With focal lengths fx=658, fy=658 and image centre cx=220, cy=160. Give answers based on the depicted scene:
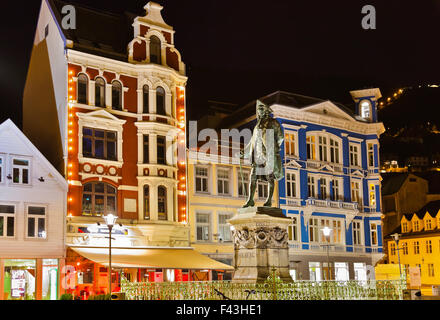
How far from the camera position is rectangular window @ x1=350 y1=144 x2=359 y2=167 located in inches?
2019

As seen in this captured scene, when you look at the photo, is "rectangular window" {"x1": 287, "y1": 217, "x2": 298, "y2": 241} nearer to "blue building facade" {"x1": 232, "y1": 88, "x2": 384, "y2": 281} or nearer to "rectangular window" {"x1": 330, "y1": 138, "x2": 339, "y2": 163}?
"blue building facade" {"x1": 232, "y1": 88, "x2": 384, "y2": 281}

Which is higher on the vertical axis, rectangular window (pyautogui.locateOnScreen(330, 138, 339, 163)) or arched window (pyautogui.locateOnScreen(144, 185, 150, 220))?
rectangular window (pyautogui.locateOnScreen(330, 138, 339, 163))

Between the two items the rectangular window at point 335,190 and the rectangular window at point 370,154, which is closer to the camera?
the rectangular window at point 335,190

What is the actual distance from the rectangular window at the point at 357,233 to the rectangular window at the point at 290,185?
254 inches

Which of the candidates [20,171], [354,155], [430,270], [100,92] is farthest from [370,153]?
[20,171]

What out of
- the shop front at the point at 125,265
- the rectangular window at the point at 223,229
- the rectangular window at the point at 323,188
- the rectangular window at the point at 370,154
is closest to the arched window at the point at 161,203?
the shop front at the point at 125,265

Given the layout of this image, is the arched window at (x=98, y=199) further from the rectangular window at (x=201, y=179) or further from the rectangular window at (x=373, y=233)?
the rectangular window at (x=373, y=233)

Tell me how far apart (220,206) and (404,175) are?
38724 mm

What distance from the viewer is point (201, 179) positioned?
42.3 metres

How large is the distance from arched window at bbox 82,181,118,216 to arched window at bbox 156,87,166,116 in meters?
5.62

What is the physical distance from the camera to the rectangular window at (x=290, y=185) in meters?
46.7

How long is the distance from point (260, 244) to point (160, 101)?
22461 mm

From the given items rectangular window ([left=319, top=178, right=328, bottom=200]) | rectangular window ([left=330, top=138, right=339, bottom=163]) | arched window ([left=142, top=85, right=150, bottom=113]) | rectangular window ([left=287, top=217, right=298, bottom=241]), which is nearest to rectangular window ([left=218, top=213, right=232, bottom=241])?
rectangular window ([left=287, top=217, right=298, bottom=241])
